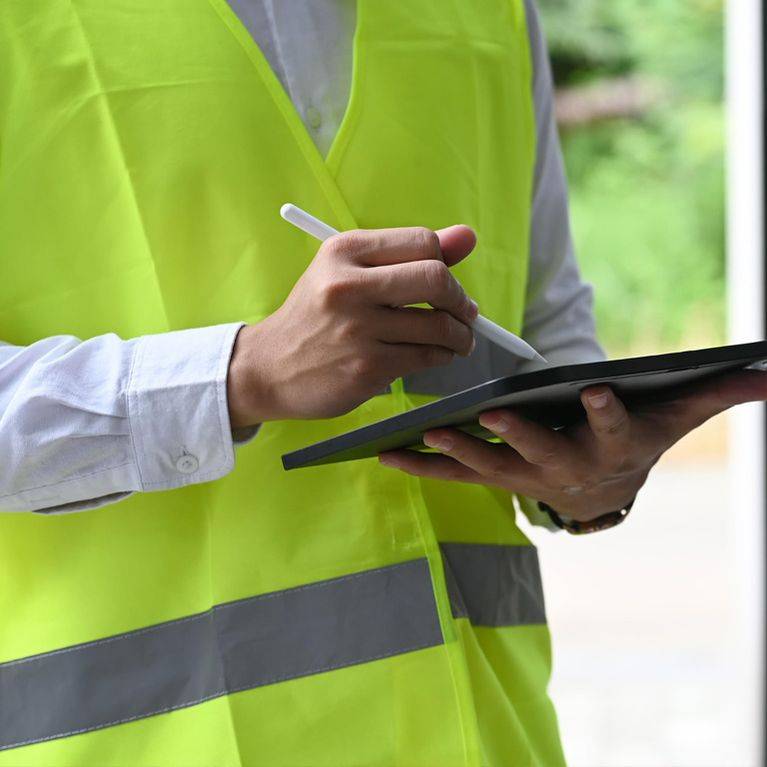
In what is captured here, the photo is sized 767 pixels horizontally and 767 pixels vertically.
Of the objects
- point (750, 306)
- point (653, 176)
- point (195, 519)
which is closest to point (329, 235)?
point (195, 519)

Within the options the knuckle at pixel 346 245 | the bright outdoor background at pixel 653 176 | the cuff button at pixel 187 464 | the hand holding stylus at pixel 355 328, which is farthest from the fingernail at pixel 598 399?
the bright outdoor background at pixel 653 176

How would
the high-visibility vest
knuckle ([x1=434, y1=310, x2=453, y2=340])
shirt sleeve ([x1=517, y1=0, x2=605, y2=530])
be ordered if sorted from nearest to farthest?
knuckle ([x1=434, y1=310, x2=453, y2=340]) < the high-visibility vest < shirt sleeve ([x1=517, y1=0, x2=605, y2=530])

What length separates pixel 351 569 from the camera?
1.24 m

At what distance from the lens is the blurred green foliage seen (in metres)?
11.1

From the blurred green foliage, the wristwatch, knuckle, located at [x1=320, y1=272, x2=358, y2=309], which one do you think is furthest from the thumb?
the blurred green foliage

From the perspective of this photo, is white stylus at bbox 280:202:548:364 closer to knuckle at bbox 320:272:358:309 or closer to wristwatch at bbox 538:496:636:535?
knuckle at bbox 320:272:358:309

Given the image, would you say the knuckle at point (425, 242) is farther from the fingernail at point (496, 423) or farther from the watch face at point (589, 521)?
the watch face at point (589, 521)

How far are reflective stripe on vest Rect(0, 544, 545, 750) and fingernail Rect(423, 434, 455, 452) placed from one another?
0.17m

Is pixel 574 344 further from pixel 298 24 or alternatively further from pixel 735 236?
pixel 735 236

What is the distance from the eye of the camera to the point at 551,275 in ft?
5.25

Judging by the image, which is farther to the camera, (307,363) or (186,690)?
(186,690)

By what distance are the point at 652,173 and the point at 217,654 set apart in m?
10.8

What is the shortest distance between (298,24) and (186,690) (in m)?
0.63

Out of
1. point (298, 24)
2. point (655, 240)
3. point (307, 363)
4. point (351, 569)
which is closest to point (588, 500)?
point (351, 569)
